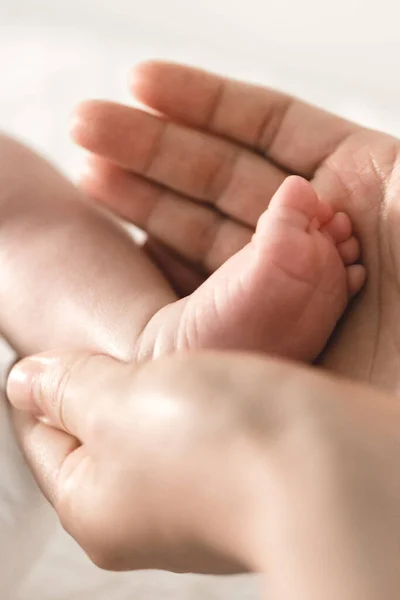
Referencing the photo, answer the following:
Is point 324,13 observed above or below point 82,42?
above

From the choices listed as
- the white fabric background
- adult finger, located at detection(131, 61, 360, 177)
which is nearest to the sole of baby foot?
adult finger, located at detection(131, 61, 360, 177)

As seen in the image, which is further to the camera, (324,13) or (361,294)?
(324,13)

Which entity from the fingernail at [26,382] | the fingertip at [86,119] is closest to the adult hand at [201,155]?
the fingertip at [86,119]

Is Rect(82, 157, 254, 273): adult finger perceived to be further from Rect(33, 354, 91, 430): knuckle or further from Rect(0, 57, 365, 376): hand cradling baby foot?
Rect(33, 354, 91, 430): knuckle

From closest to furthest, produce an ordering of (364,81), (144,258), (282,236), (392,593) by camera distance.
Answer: (392,593)
(282,236)
(144,258)
(364,81)

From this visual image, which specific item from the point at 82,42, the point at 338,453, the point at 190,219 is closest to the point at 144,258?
the point at 190,219

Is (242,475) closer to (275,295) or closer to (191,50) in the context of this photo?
(275,295)

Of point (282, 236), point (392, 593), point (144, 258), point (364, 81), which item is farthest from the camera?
point (364, 81)

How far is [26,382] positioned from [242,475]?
217 millimetres

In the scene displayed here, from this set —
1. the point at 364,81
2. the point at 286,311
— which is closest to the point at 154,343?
the point at 286,311

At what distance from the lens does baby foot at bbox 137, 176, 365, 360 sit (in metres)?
0.42

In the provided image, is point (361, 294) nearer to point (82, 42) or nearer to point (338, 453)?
point (338, 453)

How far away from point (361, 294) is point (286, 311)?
0.08m

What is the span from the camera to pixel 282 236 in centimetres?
42
